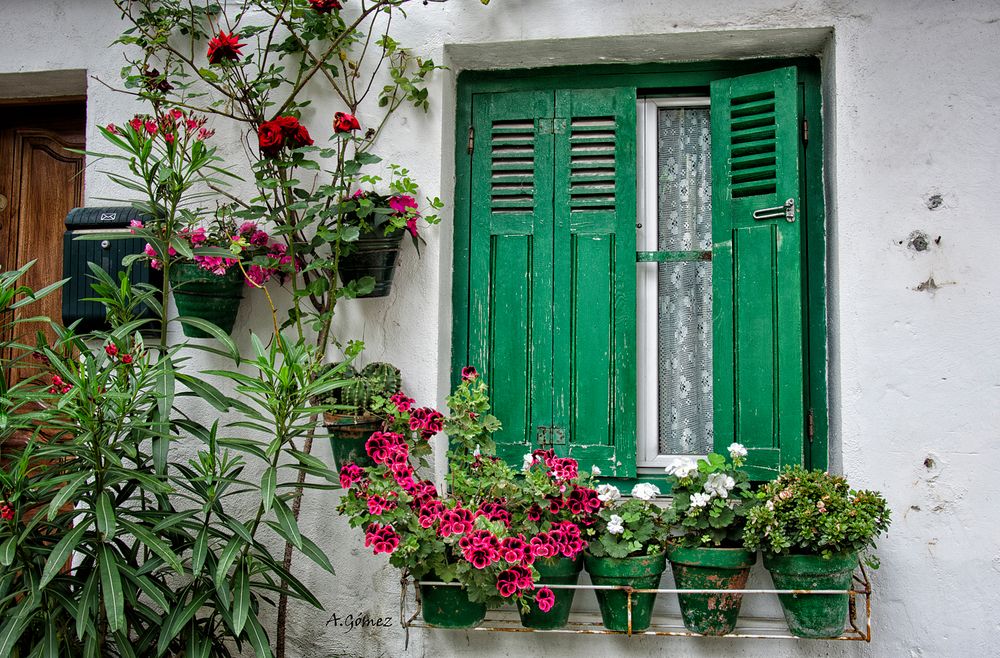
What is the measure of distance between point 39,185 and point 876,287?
12.4 ft

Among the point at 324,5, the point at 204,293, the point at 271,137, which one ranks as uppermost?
the point at 324,5

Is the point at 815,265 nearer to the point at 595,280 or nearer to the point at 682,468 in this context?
the point at 595,280

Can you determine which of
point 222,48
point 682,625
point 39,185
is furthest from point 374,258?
point 39,185

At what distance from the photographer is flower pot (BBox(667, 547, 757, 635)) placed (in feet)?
9.90

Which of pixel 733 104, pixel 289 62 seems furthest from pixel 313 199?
pixel 733 104

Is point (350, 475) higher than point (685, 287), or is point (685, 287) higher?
point (685, 287)

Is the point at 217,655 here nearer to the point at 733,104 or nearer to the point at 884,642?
the point at 884,642

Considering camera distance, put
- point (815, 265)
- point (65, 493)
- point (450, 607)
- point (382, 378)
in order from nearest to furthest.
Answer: point (65, 493) < point (450, 607) < point (382, 378) < point (815, 265)

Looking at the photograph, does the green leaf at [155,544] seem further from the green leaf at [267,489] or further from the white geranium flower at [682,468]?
the white geranium flower at [682,468]

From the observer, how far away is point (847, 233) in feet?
10.8

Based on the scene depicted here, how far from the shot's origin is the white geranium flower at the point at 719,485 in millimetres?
3061

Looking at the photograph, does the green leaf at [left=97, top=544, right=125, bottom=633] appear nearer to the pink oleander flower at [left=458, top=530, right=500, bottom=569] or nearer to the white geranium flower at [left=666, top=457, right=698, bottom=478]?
the pink oleander flower at [left=458, top=530, right=500, bottom=569]

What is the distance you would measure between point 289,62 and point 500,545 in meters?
2.21

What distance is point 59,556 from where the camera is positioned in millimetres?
2598
